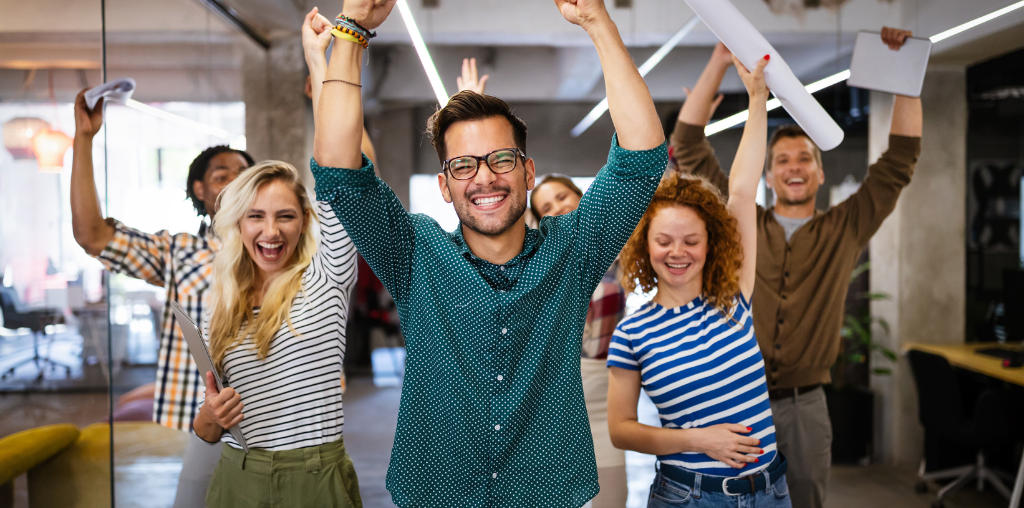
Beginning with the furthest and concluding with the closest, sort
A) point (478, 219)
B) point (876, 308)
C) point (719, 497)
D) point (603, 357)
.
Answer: point (876, 308), point (603, 357), point (719, 497), point (478, 219)

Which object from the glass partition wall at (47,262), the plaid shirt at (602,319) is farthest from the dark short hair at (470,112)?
the glass partition wall at (47,262)

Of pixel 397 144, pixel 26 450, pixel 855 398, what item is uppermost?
pixel 397 144

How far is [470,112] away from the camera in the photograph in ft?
3.95

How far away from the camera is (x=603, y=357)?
227 centimetres

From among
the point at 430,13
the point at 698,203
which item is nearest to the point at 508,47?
the point at 430,13

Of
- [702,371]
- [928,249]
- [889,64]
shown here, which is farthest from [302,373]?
[928,249]

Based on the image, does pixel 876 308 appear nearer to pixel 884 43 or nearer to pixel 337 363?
pixel 884 43

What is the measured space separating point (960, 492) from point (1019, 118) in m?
2.57

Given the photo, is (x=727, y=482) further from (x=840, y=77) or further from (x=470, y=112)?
(x=840, y=77)

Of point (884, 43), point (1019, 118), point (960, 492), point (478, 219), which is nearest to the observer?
point (478, 219)

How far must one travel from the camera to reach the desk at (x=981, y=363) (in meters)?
3.20

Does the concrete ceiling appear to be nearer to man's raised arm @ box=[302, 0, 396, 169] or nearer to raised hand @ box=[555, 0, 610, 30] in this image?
man's raised arm @ box=[302, 0, 396, 169]

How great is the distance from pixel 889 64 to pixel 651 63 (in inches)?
110

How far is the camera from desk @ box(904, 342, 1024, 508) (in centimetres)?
320
